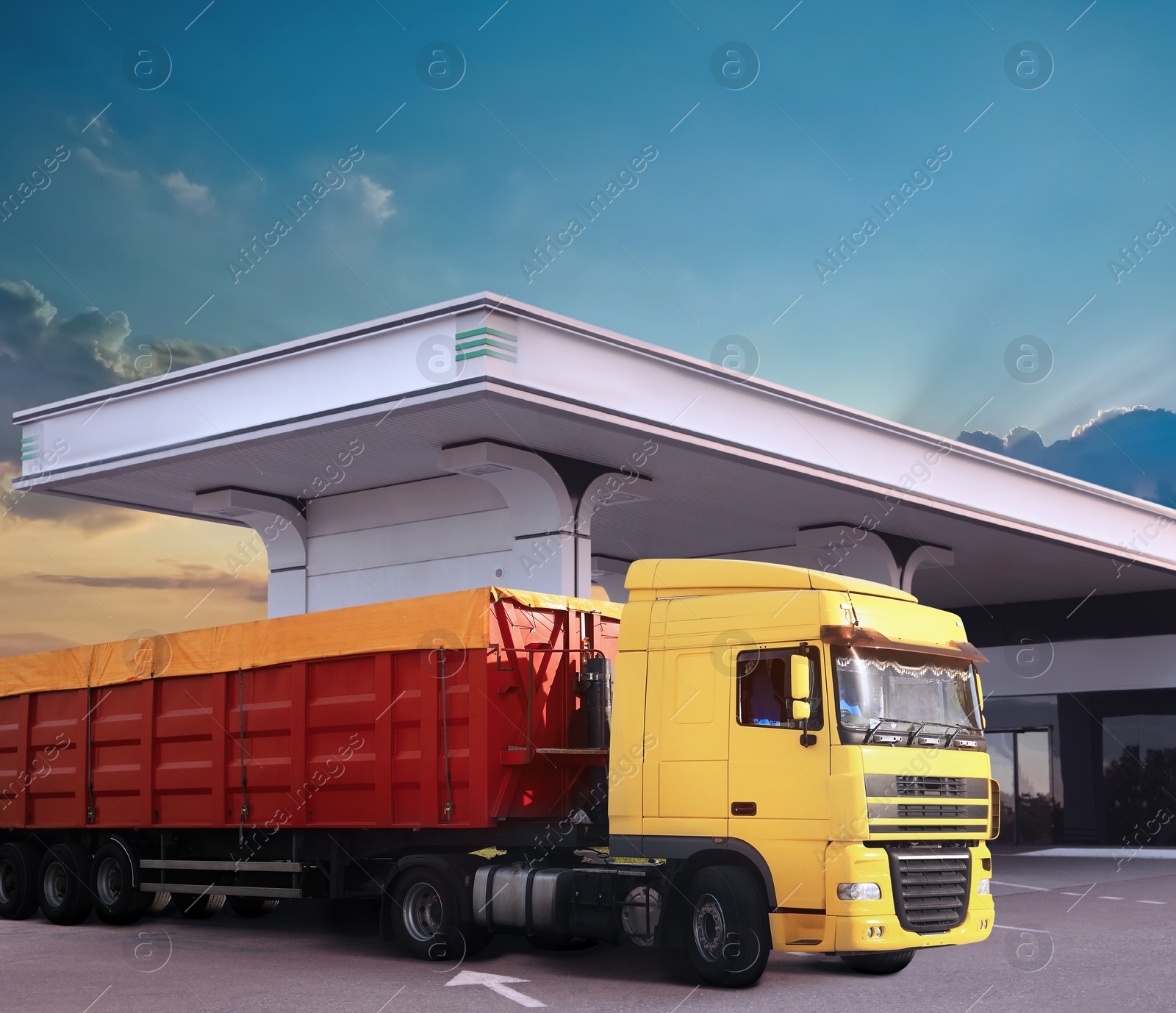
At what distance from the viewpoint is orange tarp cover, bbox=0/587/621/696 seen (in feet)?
36.0

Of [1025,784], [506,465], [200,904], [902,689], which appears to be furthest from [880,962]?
[1025,784]

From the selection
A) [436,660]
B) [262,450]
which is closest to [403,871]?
[436,660]

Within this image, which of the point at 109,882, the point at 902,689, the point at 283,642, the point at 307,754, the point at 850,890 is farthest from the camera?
the point at 109,882

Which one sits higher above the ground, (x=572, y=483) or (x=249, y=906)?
(x=572, y=483)

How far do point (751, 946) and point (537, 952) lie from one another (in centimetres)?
285

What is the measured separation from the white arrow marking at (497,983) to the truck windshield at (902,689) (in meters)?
2.87

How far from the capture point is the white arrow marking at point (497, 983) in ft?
29.9

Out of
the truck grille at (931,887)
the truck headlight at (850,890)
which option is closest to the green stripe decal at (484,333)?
the truck grille at (931,887)

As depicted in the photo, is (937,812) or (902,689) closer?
(937,812)

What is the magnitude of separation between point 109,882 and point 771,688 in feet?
27.4

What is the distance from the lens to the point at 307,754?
1198cm

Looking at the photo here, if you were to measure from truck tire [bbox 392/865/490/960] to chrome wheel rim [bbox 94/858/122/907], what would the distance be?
14.1 feet

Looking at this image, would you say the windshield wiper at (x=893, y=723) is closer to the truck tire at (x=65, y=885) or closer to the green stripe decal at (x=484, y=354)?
the green stripe decal at (x=484, y=354)

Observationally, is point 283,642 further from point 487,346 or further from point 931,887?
point 931,887
